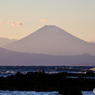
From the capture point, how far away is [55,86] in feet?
186

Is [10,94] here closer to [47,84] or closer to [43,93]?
[43,93]

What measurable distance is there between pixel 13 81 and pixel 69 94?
21.9m

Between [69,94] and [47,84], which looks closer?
[69,94]

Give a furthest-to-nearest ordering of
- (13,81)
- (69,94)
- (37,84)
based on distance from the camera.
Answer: (13,81), (37,84), (69,94)

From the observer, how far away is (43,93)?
50.4 metres

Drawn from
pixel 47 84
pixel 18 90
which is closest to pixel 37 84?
pixel 47 84

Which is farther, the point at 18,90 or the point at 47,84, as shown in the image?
the point at 47,84

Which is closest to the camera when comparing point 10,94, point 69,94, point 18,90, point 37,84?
point 69,94

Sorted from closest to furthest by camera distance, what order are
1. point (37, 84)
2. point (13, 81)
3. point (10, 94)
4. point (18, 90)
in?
point (10, 94)
point (18, 90)
point (37, 84)
point (13, 81)

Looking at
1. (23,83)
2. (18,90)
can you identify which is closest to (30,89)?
(18,90)

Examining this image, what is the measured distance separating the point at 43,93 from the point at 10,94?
412 centimetres

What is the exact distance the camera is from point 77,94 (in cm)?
4100

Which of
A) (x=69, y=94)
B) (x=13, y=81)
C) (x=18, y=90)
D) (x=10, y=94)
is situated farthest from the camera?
(x=13, y=81)

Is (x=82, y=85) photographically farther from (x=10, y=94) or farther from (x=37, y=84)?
(x=10, y=94)
